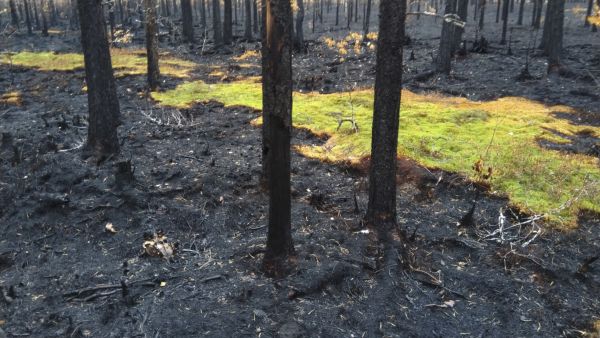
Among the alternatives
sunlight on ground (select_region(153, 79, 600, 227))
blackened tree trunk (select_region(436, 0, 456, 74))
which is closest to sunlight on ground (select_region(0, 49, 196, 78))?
sunlight on ground (select_region(153, 79, 600, 227))

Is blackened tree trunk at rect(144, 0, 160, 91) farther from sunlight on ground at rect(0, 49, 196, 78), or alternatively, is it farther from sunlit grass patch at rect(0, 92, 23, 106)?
sunlit grass patch at rect(0, 92, 23, 106)

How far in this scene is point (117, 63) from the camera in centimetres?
2484

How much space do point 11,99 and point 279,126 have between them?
15.7 metres

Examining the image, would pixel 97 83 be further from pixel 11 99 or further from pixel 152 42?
pixel 11 99

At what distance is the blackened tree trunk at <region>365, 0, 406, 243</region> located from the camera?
18.8 ft

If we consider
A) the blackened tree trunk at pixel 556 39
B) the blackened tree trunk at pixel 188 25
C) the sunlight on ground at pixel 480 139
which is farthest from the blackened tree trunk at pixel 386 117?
the blackened tree trunk at pixel 188 25

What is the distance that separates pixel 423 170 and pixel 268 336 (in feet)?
17.7

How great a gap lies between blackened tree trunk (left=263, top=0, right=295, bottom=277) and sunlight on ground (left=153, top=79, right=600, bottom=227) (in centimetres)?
429

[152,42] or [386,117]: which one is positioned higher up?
[152,42]

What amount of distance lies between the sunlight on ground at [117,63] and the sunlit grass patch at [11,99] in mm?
4616

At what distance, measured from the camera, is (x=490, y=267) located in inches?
247

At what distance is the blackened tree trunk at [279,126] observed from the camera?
4574mm

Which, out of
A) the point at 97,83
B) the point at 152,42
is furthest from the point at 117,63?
the point at 97,83

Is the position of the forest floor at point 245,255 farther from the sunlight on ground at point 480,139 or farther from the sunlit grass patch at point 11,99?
the sunlit grass patch at point 11,99
